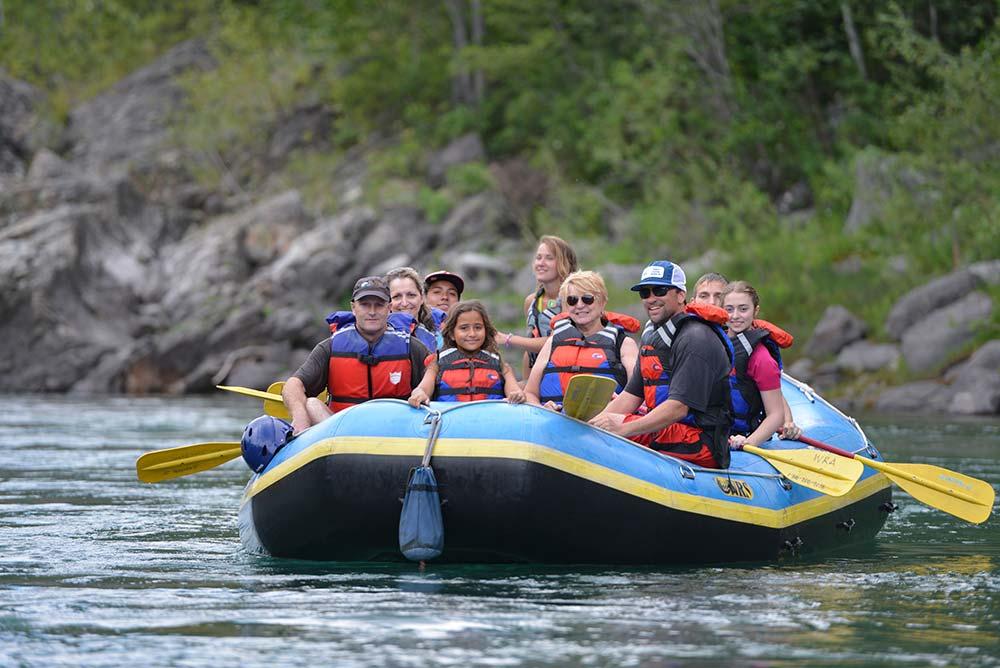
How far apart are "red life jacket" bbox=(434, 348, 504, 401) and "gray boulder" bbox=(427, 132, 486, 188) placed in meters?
23.1

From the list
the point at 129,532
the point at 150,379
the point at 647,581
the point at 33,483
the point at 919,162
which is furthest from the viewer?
the point at 150,379

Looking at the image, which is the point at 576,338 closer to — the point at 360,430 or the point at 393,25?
the point at 360,430

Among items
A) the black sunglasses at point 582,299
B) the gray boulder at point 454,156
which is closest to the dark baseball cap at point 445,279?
the black sunglasses at point 582,299

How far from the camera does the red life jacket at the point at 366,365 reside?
7.02 meters

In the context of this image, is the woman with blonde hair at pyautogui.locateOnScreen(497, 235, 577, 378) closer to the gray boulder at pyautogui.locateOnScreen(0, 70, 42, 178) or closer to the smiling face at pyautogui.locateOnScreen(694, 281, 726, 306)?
the smiling face at pyautogui.locateOnScreen(694, 281, 726, 306)

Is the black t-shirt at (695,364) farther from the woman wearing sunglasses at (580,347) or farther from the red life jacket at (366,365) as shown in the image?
the red life jacket at (366,365)

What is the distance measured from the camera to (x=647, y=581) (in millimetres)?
5895

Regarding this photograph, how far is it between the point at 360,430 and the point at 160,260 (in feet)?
79.3

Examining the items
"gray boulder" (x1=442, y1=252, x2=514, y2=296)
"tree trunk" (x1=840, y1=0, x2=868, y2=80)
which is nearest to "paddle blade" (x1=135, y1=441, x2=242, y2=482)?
"gray boulder" (x1=442, y1=252, x2=514, y2=296)

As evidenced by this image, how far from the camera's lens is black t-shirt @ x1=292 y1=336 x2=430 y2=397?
6965 mm

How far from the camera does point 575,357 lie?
6766 mm

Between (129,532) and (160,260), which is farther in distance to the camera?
(160,260)

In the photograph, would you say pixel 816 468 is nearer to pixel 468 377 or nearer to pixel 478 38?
pixel 468 377

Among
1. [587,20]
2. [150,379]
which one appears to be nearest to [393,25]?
[587,20]
